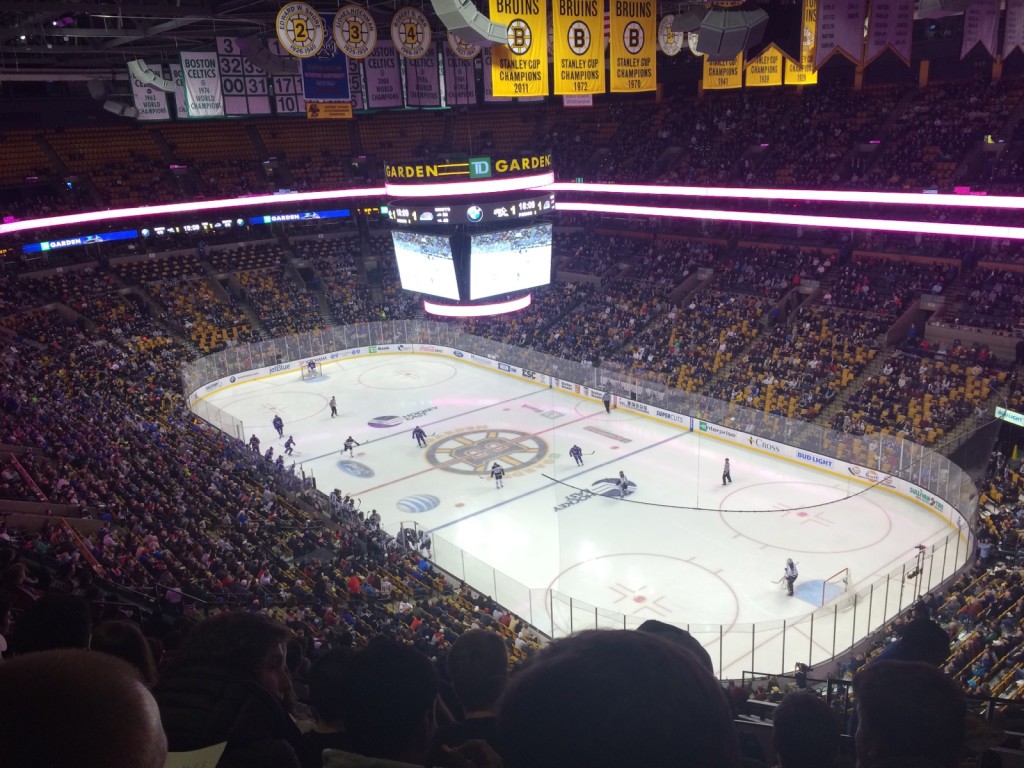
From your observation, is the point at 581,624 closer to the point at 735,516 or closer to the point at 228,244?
the point at 735,516

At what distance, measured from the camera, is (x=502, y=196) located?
23797 millimetres

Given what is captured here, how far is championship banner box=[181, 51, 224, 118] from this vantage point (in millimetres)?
21062

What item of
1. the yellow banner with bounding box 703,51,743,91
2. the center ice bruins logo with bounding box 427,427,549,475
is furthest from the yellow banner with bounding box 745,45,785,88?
the center ice bruins logo with bounding box 427,427,549,475

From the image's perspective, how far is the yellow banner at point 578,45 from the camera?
1563 cm

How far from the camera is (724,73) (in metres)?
20.5

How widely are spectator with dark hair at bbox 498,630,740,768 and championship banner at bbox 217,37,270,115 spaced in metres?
23.2

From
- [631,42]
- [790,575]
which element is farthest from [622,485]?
[631,42]

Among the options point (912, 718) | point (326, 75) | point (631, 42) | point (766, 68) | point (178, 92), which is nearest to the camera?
point (912, 718)

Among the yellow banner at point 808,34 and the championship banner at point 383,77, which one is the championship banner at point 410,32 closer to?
the championship banner at point 383,77

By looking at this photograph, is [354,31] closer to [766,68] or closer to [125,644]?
[766,68]

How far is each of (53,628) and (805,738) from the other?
10.5 ft

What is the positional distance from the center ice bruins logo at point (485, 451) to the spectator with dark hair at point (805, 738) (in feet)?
75.4

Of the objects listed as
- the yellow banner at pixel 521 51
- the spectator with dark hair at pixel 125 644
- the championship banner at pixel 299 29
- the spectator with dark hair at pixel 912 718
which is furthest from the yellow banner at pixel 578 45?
the spectator with dark hair at pixel 912 718

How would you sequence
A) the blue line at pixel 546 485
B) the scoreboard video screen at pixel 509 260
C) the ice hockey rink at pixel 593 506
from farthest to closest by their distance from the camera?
the scoreboard video screen at pixel 509 260
the blue line at pixel 546 485
the ice hockey rink at pixel 593 506
